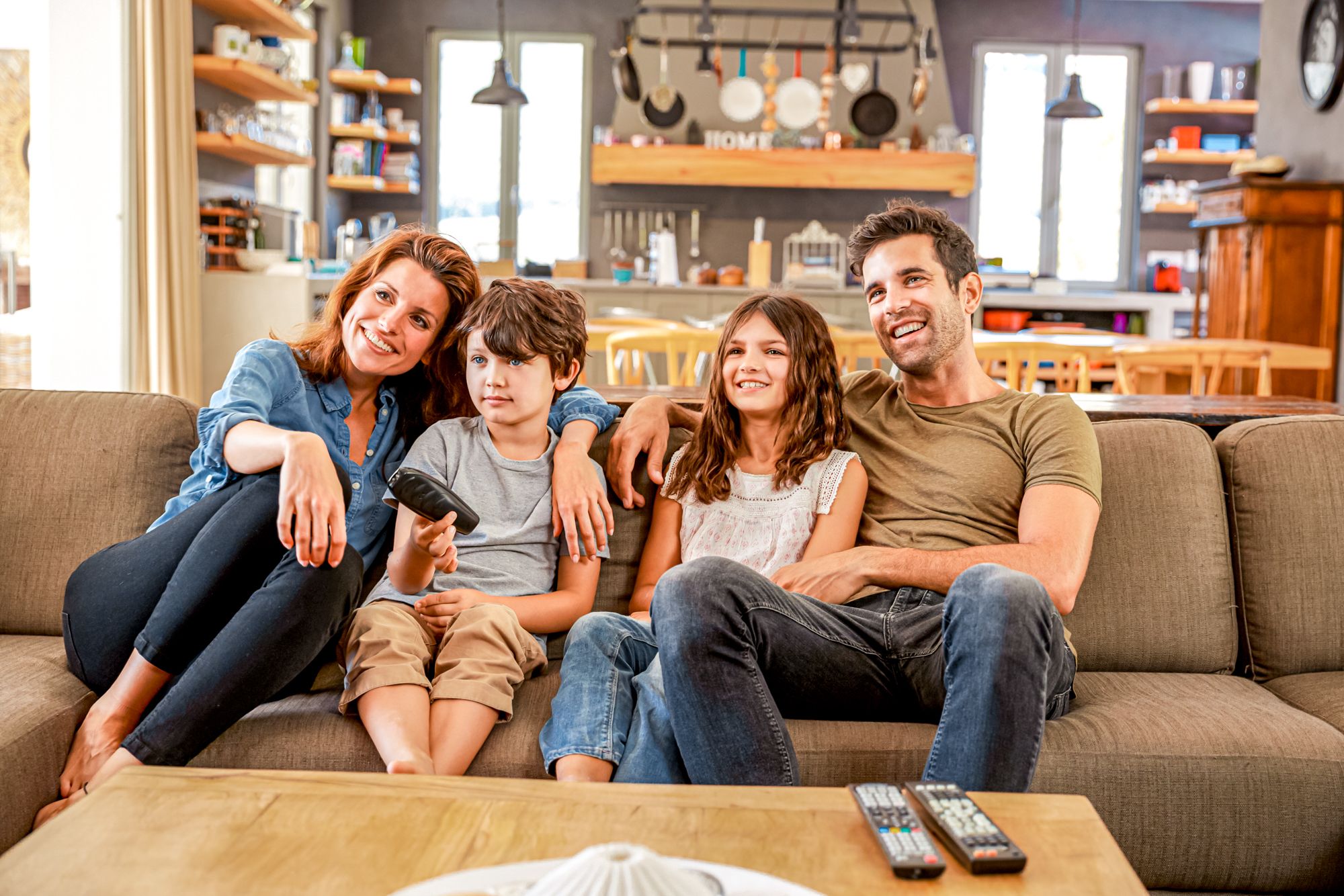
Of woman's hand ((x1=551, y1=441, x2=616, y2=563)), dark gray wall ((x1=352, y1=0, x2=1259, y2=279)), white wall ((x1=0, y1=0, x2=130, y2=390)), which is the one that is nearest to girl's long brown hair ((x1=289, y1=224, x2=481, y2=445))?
woman's hand ((x1=551, y1=441, x2=616, y2=563))

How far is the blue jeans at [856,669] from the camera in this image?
132 centimetres

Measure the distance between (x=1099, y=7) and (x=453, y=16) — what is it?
Answer: 441 centimetres

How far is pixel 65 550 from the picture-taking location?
186 centimetres

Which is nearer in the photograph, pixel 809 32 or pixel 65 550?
pixel 65 550

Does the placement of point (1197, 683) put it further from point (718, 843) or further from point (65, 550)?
point (65, 550)

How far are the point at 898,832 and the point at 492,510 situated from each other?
3.25 feet

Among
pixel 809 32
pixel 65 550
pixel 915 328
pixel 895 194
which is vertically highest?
pixel 809 32

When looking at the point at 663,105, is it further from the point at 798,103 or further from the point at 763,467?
the point at 763,467

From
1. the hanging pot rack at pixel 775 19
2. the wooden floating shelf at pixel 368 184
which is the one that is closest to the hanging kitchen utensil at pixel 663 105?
the hanging pot rack at pixel 775 19

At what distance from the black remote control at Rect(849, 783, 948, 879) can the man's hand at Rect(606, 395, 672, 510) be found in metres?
0.89

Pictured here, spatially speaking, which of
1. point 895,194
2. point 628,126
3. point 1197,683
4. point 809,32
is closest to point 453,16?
point 628,126

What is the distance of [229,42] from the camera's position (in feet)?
15.0

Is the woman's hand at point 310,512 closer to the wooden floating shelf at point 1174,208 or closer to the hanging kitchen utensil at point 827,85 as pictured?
the hanging kitchen utensil at point 827,85

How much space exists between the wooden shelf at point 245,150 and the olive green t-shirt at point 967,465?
11.9 ft
